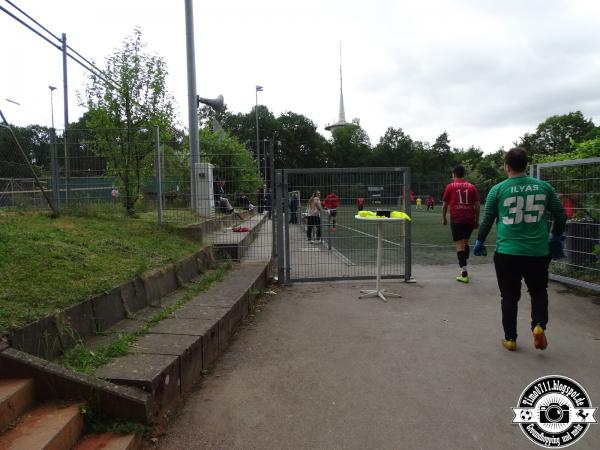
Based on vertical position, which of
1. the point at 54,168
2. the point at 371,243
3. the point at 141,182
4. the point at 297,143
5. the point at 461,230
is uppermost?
the point at 297,143

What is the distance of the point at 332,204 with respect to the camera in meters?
7.80

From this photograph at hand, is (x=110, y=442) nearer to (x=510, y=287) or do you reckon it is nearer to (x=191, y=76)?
(x=510, y=287)

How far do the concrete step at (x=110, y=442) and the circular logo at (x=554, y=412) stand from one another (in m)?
2.45

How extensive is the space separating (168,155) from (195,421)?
618cm

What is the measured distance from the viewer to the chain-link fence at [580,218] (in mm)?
6504

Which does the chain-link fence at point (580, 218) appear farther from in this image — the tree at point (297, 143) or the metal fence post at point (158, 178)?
the tree at point (297, 143)

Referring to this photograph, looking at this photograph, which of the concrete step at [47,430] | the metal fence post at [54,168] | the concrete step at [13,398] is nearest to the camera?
the concrete step at [47,430]

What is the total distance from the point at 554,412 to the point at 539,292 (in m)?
1.30

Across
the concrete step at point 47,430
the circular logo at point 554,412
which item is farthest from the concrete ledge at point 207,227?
the circular logo at point 554,412

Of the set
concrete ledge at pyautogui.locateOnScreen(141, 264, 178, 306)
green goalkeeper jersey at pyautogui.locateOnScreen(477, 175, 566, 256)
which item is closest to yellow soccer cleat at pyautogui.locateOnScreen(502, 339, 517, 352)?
green goalkeeper jersey at pyautogui.locateOnScreen(477, 175, 566, 256)

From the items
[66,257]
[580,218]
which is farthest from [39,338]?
[580,218]

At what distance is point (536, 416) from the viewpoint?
10.1ft

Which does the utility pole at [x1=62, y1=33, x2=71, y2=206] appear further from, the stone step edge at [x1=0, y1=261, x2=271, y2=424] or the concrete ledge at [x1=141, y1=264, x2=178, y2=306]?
the stone step edge at [x1=0, y1=261, x2=271, y2=424]

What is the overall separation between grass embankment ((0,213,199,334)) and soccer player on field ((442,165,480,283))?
430 centimetres
